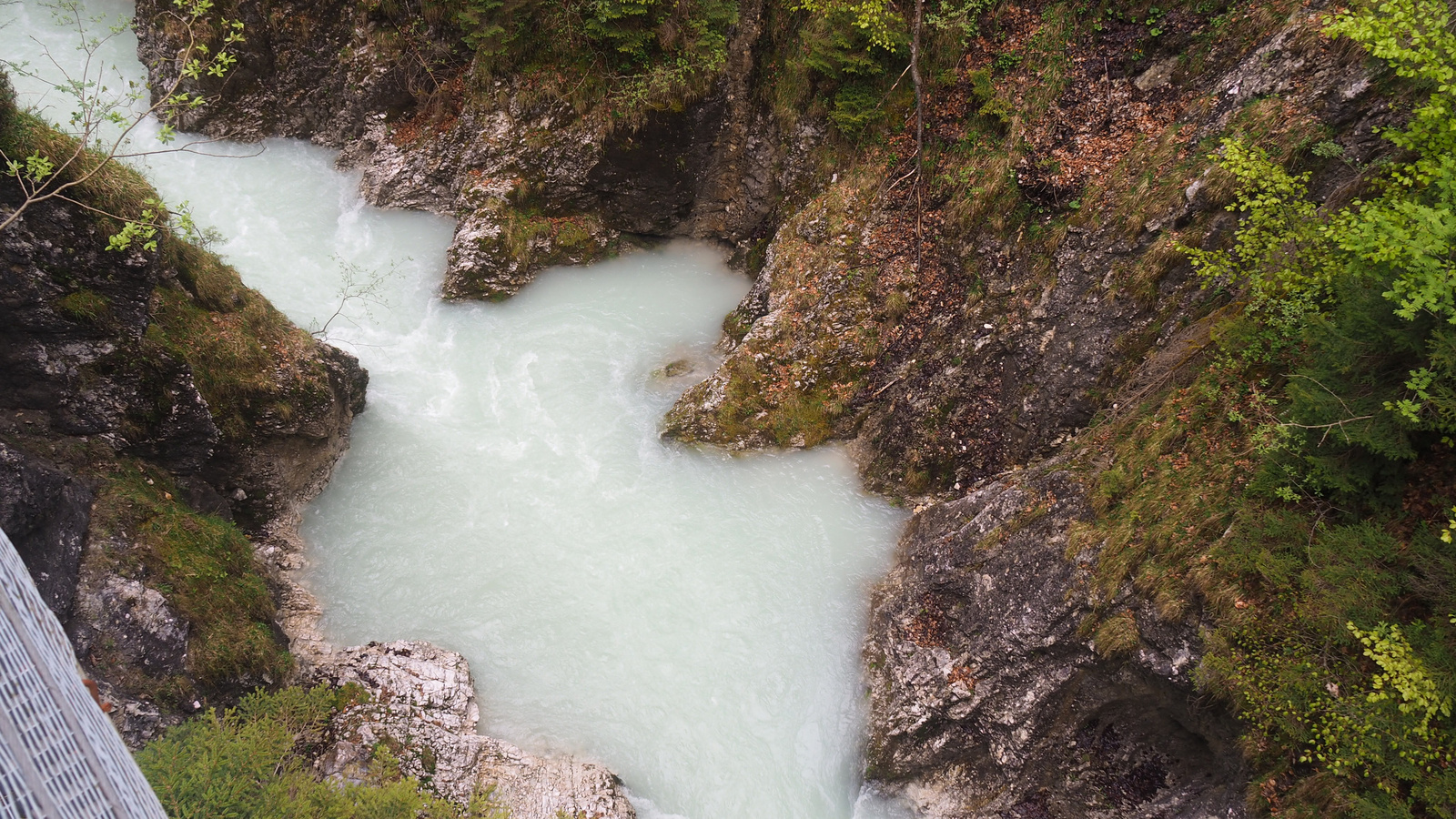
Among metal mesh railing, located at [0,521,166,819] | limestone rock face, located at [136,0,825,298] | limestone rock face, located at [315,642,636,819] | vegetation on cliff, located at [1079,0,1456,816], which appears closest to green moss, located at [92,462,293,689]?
limestone rock face, located at [315,642,636,819]

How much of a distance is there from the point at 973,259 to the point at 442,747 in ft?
37.1

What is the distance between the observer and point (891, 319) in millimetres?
13008

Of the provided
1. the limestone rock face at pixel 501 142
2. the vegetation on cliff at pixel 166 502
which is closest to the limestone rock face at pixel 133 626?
the vegetation on cliff at pixel 166 502

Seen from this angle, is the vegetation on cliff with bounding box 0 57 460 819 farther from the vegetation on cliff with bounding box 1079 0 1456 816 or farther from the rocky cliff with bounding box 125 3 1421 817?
the vegetation on cliff with bounding box 1079 0 1456 816

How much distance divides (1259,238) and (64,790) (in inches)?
416

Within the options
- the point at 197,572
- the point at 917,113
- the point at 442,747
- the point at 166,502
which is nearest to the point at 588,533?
the point at 442,747

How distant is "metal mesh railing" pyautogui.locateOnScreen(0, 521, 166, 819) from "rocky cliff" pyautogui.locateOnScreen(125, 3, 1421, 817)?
856 cm

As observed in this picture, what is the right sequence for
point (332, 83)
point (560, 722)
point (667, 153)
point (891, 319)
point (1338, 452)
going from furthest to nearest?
point (332, 83)
point (667, 153)
point (891, 319)
point (560, 722)
point (1338, 452)

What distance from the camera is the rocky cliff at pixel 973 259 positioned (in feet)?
27.4

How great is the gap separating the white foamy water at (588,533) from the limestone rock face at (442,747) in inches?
16.1

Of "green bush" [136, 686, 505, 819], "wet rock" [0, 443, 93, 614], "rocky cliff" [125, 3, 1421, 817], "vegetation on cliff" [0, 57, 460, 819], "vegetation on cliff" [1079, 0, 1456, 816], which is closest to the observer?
"vegetation on cliff" [1079, 0, 1456, 816]

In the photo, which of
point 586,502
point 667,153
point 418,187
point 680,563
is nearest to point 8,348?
point 586,502

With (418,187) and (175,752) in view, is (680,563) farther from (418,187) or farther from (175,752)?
(418,187)

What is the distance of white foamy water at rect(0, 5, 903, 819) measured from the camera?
982 centimetres
